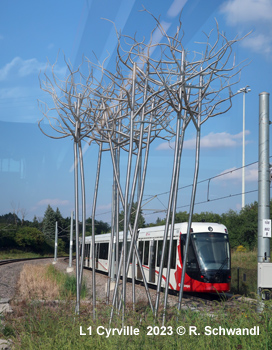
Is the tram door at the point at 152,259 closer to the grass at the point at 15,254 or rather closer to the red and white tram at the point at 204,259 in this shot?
the red and white tram at the point at 204,259

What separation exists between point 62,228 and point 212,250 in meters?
60.7

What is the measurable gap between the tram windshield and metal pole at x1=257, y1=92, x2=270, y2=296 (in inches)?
277

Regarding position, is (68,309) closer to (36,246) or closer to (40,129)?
(40,129)

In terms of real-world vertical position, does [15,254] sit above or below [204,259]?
below

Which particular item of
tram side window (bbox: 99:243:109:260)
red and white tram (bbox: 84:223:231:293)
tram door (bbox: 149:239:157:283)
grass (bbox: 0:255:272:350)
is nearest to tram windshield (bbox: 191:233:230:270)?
red and white tram (bbox: 84:223:231:293)

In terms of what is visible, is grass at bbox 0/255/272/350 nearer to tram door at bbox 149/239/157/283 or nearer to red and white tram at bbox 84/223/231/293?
red and white tram at bbox 84/223/231/293

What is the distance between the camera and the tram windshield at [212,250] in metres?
18.3

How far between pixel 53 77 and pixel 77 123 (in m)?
0.87

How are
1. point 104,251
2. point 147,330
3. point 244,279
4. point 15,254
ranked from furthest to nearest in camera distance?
point 15,254, point 104,251, point 244,279, point 147,330

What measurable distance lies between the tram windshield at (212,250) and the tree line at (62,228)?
7.43 meters

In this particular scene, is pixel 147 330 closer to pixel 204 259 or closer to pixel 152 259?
pixel 204 259

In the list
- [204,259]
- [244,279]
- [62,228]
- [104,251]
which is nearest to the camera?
[244,279]

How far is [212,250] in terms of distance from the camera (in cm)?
1853

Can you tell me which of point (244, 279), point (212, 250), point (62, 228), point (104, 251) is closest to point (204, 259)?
point (212, 250)
